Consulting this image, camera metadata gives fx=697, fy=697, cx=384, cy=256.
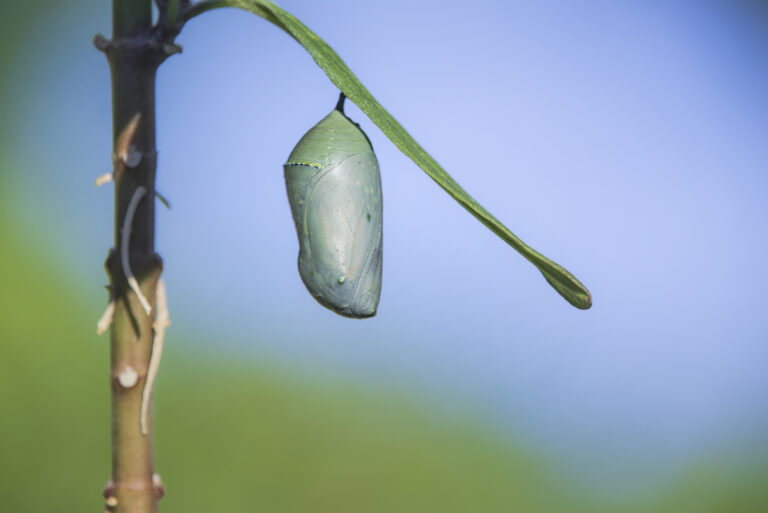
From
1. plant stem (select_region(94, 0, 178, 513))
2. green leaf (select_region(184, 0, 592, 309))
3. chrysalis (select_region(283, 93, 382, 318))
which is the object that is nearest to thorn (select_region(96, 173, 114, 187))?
plant stem (select_region(94, 0, 178, 513))

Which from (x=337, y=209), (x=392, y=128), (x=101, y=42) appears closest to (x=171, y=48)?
(x=101, y=42)

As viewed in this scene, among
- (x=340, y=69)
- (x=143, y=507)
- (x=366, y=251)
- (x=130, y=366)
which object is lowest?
(x=143, y=507)

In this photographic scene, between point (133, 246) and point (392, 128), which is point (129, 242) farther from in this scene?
point (392, 128)

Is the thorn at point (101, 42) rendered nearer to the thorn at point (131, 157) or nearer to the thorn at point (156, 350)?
the thorn at point (131, 157)

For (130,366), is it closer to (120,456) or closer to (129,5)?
(120,456)

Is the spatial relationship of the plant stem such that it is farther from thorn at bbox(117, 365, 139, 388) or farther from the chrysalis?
the chrysalis

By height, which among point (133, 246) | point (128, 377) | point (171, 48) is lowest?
point (128, 377)

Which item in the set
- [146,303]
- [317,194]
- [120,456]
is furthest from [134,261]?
[317,194]
